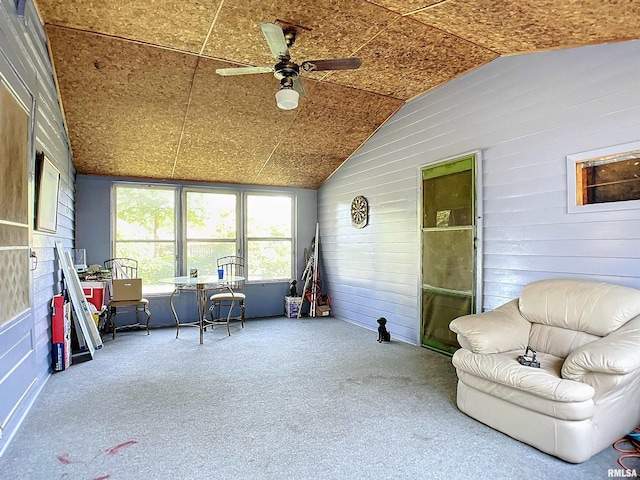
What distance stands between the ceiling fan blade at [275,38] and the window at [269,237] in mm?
4001

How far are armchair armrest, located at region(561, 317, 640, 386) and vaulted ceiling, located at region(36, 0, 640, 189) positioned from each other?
2038 millimetres

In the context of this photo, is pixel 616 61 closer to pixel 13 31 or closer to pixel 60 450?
pixel 13 31

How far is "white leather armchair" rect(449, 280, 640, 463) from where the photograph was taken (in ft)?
6.89

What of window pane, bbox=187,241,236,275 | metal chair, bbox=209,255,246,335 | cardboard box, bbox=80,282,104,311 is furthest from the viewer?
window pane, bbox=187,241,236,275

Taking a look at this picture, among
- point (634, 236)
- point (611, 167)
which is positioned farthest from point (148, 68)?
point (634, 236)

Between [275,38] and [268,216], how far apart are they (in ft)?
14.4

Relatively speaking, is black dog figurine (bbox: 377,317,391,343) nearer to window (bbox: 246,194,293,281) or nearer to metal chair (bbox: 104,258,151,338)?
window (bbox: 246,194,293,281)

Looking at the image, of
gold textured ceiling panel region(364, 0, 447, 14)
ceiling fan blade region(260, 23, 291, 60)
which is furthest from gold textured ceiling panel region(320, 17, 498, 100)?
ceiling fan blade region(260, 23, 291, 60)

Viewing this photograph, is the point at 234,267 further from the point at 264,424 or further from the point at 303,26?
the point at 303,26

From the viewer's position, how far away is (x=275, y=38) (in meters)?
2.55

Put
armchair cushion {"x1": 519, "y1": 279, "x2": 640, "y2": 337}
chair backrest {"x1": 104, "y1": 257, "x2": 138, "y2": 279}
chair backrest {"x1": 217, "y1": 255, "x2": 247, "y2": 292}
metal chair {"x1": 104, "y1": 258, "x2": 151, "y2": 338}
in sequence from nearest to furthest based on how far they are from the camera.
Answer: armchair cushion {"x1": 519, "y1": 279, "x2": 640, "y2": 337} → metal chair {"x1": 104, "y1": 258, "x2": 151, "y2": 338} → chair backrest {"x1": 104, "y1": 257, "x2": 138, "y2": 279} → chair backrest {"x1": 217, "y1": 255, "x2": 247, "y2": 292}

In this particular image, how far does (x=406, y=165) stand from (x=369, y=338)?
2370 millimetres

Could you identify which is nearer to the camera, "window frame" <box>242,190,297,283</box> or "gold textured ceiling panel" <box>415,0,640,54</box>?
"gold textured ceiling panel" <box>415,0,640,54</box>

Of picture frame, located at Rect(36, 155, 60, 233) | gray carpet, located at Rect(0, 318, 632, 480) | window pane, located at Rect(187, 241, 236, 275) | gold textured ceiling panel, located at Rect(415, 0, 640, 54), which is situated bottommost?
gray carpet, located at Rect(0, 318, 632, 480)
